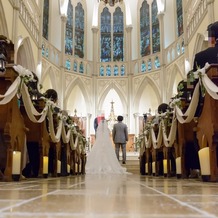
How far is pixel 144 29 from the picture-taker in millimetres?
21344

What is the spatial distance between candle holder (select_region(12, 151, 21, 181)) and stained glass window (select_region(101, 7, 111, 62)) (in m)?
18.1

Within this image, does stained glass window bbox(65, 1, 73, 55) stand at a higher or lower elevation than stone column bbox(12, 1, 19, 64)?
higher

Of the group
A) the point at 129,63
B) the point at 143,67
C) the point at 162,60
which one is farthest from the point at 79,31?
the point at 162,60

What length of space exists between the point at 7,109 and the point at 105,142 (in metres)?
5.37

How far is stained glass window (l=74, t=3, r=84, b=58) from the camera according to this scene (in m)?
21.1

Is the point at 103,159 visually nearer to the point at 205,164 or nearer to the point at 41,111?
the point at 41,111

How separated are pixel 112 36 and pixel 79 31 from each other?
2.23m

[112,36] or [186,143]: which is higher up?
[112,36]

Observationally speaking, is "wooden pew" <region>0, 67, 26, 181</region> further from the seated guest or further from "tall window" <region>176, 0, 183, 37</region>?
"tall window" <region>176, 0, 183, 37</region>

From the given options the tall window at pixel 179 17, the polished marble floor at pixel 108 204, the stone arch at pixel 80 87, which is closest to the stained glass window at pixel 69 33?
the stone arch at pixel 80 87

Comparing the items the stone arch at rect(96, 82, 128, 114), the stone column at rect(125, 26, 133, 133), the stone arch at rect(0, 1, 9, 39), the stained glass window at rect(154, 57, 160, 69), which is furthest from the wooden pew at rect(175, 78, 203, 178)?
the stone arch at rect(96, 82, 128, 114)

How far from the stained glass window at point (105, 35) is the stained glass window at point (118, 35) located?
13.7 inches

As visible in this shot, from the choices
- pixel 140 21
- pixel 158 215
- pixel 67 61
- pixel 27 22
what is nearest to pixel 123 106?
pixel 67 61

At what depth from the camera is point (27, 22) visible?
1509 cm
